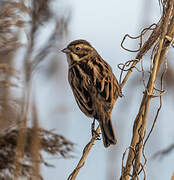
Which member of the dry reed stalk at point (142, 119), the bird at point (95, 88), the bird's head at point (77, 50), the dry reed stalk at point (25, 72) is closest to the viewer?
the dry reed stalk at point (142, 119)

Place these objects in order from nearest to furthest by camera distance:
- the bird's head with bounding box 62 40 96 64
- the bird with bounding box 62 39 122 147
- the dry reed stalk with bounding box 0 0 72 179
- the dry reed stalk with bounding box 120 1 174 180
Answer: the dry reed stalk with bounding box 120 1 174 180
the dry reed stalk with bounding box 0 0 72 179
the bird with bounding box 62 39 122 147
the bird's head with bounding box 62 40 96 64

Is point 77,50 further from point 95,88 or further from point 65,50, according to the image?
point 95,88

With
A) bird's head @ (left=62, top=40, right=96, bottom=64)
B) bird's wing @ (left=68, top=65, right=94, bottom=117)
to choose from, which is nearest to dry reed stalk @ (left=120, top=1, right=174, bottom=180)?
bird's wing @ (left=68, top=65, right=94, bottom=117)

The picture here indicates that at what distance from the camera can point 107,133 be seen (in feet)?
7.00

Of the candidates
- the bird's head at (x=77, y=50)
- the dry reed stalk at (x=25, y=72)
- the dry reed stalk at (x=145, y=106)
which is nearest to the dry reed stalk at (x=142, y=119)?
the dry reed stalk at (x=145, y=106)

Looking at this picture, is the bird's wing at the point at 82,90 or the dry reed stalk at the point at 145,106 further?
the bird's wing at the point at 82,90

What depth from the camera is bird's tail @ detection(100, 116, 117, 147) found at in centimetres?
211

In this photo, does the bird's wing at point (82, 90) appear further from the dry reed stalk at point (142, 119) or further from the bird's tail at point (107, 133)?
the dry reed stalk at point (142, 119)

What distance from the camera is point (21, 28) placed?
9.35ft

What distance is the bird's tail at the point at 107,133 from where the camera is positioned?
2105 millimetres

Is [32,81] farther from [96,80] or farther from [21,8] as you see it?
[21,8]

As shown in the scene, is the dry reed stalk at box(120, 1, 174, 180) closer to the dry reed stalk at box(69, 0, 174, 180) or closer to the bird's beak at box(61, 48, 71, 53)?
the dry reed stalk at box(69, 0, 174, 180)

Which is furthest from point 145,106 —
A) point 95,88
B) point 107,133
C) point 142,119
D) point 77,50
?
point 77,50

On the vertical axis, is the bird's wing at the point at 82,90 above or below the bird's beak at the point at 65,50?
below
